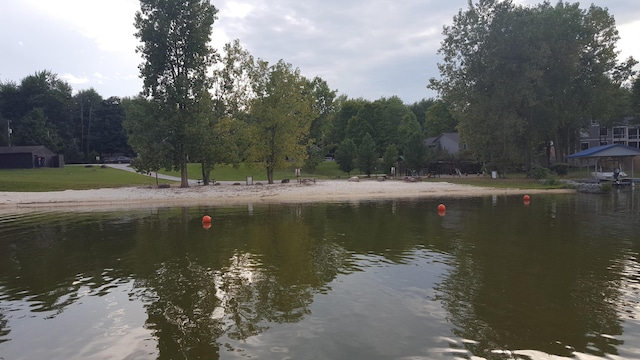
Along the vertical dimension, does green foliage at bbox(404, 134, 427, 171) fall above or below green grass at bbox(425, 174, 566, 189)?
above

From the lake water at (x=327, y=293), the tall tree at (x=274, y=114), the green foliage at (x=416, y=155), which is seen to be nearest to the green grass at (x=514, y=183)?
the green foliage at (x=416, y=155)

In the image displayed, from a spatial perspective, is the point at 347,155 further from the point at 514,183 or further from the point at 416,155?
the point at 514,183

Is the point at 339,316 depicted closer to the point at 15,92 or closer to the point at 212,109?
the point at 212,109

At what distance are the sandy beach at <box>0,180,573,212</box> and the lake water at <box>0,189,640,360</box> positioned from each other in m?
15.8

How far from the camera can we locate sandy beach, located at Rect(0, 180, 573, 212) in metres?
34.3

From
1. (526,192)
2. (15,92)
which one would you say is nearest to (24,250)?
(526,192)

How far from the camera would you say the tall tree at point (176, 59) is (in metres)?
40.3

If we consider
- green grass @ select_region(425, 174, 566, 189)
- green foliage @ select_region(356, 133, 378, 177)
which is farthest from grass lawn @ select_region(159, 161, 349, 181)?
green grass @ select_region(425, 174, 566, 189)

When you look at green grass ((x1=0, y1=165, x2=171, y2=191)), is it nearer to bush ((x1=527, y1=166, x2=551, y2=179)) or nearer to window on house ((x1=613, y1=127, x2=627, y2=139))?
bush ((x1=527, y1=166, x2=551, y2=179))

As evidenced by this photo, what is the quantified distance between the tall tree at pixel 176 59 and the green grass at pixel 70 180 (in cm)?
1041

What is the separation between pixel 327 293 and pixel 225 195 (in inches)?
1150

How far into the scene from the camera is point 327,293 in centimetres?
977

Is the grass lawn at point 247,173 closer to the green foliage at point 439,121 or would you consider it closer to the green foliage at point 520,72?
the green foliage at point 520,72

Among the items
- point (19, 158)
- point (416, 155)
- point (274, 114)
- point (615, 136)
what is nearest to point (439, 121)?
point (615, 136)
